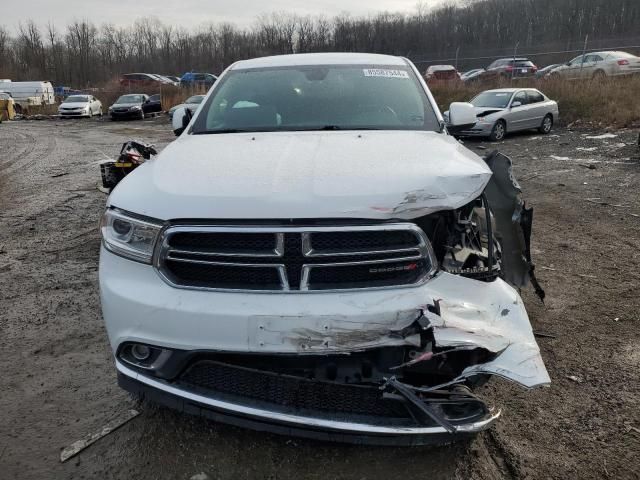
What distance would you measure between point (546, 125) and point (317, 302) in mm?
17415

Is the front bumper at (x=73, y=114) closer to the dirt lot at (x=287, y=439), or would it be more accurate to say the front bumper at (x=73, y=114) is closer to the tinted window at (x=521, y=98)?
the tinted window at (x=521, y=98)

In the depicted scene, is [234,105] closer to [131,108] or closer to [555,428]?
[555,428]

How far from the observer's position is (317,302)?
6.79 ft

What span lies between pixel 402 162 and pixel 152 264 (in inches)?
49.7

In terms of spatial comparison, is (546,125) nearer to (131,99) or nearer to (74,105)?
(131,99)

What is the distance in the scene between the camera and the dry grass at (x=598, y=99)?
55.5 feet

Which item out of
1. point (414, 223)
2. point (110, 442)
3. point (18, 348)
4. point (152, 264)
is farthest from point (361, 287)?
point (18, 348)

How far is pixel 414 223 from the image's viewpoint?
2168 millimetres

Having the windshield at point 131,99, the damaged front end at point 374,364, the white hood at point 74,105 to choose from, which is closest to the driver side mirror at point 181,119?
the damaged front end at point 374,364

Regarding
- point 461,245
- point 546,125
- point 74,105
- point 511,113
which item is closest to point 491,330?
point 461,245

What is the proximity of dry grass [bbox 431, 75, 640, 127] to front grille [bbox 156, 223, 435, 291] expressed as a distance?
17276 millimetres

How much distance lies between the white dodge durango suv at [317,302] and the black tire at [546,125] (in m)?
16.5

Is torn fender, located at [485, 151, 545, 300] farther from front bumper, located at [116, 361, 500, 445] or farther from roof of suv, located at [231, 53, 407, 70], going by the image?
roof of suv, located at [231, 53, 407, 70]

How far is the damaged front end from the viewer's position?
204 centimetres
